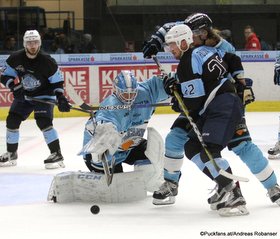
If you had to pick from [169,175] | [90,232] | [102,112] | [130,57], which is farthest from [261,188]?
[130,57]

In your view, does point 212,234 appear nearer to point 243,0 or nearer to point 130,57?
point 130,57

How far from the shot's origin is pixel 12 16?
29.1 ft

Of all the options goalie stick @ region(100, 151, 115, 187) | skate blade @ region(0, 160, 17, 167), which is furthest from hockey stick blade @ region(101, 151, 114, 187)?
skate blade @ region(0, 160, 17, 167)

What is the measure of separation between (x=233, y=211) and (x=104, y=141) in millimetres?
667

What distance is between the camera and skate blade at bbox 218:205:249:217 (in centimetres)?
317

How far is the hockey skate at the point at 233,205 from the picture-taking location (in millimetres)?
3172

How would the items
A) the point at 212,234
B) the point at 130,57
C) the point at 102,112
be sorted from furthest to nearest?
the point at 130,57 → the point at 102,112 → the point at 212,234

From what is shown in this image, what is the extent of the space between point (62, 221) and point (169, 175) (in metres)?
0.62

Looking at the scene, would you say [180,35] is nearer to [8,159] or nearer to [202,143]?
[202,143]

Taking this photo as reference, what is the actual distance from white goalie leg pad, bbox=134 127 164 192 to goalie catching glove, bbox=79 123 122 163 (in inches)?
14.0

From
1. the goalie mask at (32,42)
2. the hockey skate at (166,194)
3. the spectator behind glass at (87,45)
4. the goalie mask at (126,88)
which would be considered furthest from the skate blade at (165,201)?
the spectator behind glass at (87,45)

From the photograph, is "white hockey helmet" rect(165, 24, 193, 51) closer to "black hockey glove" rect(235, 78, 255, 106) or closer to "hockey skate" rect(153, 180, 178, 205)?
"black hockey glove" rect(235, 78, 255, 106)

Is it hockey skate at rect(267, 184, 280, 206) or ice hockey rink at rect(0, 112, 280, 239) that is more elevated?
hockey skate at rect(267, 184, 280, 206)

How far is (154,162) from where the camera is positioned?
370 cm
